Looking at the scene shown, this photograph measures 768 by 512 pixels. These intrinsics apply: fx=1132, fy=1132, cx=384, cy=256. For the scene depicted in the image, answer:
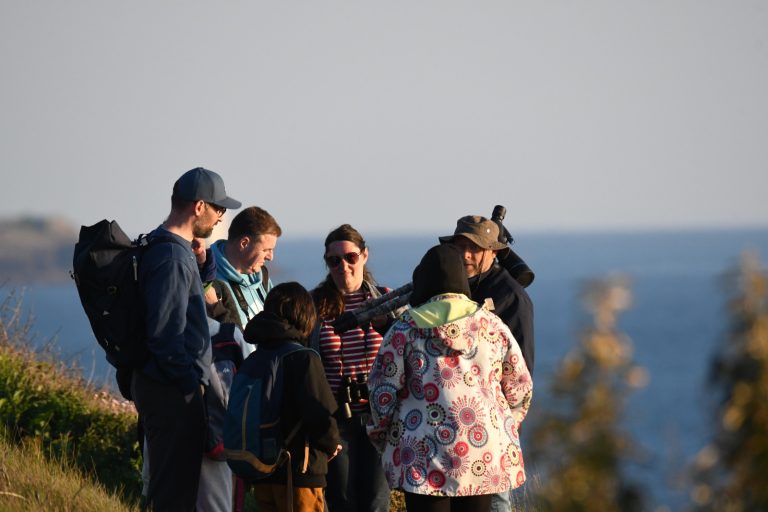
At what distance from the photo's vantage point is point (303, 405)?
5289mm

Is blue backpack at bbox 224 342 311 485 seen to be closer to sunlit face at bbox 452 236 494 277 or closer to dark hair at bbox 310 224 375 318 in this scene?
dark hair at bbox 310 224 375 318

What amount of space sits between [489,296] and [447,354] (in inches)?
41.6

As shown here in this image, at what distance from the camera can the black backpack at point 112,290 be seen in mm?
5508

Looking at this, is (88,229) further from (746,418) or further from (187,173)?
(746,418)

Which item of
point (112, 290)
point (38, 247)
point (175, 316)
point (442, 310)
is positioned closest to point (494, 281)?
point (442, 310)

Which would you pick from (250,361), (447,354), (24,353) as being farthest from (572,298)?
(24,353)

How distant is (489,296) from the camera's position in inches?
241

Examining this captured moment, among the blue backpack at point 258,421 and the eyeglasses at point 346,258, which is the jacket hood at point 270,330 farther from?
the eyeglasses at point 346,258

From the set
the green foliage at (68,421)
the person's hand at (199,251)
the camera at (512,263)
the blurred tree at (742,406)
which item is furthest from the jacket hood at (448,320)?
the green foliage at (68,421)

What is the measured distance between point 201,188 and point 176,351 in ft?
2.74

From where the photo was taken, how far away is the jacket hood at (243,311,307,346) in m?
5.36

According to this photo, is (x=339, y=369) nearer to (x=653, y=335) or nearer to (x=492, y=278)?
(x=492, y=278)

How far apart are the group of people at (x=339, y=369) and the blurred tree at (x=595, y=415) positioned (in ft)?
8.08

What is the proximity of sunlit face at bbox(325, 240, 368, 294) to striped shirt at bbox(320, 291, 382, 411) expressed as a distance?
0.24 meters
